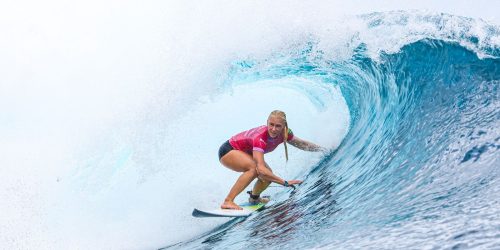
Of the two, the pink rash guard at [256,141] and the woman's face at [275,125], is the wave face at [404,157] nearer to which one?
the pink rash guard at [256,141]

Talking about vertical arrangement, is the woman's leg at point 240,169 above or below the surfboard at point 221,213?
above

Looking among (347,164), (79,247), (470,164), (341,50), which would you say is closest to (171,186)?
(79,247)

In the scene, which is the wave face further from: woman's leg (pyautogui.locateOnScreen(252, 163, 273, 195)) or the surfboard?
woman's leg (pyautogui.locateOnScreen(252, 163, 273, 195))

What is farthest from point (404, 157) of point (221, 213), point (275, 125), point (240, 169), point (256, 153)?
point (221, 213)

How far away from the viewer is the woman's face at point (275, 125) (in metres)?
4.50

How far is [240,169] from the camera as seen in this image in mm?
5023

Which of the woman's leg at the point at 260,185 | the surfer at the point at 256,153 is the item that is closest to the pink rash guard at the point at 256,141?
the surfer at the point at 256,153

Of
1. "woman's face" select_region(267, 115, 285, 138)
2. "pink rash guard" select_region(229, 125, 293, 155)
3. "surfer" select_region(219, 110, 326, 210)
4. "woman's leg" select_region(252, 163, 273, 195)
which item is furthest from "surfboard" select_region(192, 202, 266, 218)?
"woman's face" select_region(267, 115, 285, 138)

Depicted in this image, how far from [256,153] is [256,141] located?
0.11 meters

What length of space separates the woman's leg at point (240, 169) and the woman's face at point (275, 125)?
42cm

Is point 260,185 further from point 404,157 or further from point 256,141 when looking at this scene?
point 404,157

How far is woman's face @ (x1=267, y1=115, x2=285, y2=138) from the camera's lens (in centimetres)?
450

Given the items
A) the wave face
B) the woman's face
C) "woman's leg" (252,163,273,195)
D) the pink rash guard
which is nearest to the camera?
the wave face

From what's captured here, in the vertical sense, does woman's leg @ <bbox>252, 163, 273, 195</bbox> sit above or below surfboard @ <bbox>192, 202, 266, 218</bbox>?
above
